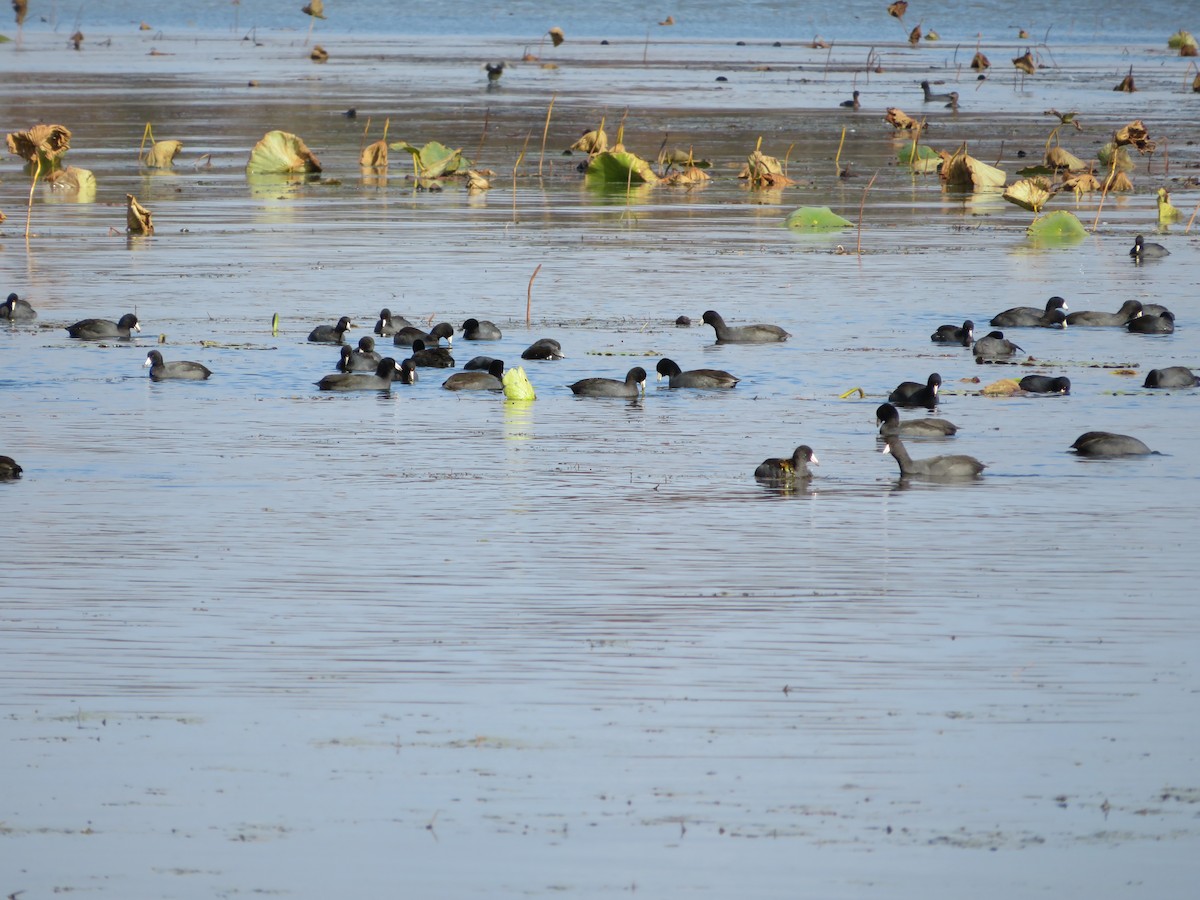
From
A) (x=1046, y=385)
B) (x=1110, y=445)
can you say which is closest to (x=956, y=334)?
(x=1046, y=385)

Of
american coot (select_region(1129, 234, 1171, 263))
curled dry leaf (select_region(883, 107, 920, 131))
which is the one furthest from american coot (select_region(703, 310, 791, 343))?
curled dry leaf (select_region(883, 107, 920, 131))

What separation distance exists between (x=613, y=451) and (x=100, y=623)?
6.16 meters

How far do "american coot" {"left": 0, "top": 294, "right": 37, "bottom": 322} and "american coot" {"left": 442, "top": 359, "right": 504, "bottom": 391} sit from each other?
5.93 meters

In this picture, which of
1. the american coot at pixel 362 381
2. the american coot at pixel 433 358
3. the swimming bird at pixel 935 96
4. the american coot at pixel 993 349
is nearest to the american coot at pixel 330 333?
the american coot at pixel 433 358

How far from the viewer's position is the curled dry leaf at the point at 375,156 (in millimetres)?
40969

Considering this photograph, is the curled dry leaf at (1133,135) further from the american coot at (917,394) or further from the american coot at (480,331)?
the american coot at (917,394)

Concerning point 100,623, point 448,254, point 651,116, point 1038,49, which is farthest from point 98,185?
point 1038,49

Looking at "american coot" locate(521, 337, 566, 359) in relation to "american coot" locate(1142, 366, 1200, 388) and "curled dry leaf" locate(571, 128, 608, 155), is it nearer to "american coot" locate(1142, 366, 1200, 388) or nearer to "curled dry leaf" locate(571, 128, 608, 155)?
"american coot" locate(1142, 366, 1200, 388)

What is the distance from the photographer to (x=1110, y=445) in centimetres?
1591

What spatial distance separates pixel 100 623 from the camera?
1122 centimetres

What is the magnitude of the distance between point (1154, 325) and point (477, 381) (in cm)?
768

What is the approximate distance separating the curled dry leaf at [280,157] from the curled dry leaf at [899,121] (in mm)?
12569

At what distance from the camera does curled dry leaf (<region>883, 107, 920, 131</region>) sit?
4447 centimetres

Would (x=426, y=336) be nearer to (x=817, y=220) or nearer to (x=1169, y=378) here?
(x=1169, y=378)
